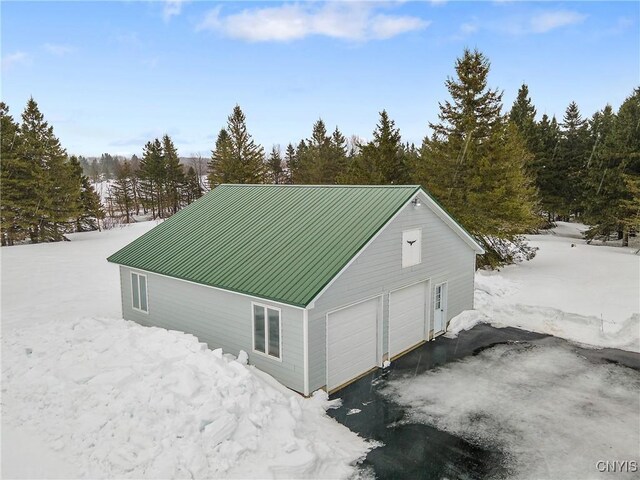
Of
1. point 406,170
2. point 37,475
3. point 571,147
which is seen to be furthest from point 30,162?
point 571,147

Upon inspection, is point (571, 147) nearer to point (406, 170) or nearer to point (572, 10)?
point (406, 170)

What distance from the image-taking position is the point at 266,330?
35.4 feet

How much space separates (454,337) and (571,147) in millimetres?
45033

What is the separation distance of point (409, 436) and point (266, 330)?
14.5ft

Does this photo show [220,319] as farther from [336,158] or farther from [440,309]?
[336,158]

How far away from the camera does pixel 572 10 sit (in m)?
16.9

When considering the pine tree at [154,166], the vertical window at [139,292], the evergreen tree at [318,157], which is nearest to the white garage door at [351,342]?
the vertical window at [139,292]

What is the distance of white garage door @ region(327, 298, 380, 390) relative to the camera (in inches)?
431

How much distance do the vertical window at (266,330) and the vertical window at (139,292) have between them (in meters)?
6.27

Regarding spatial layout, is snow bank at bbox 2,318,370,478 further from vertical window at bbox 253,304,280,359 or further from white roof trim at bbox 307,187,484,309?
white roof trim at bbox 307,187,484,309

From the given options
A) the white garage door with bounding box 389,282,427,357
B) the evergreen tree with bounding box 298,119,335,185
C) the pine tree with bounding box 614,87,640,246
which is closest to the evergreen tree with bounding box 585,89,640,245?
the pine tree with bounding box 614,87,640,246

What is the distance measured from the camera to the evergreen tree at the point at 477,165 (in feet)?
77.4

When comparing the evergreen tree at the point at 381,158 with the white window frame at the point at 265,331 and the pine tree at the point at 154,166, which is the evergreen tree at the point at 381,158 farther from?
the pine tree at the point at 154,166

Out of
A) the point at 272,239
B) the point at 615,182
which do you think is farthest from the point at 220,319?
the point at 615,182
